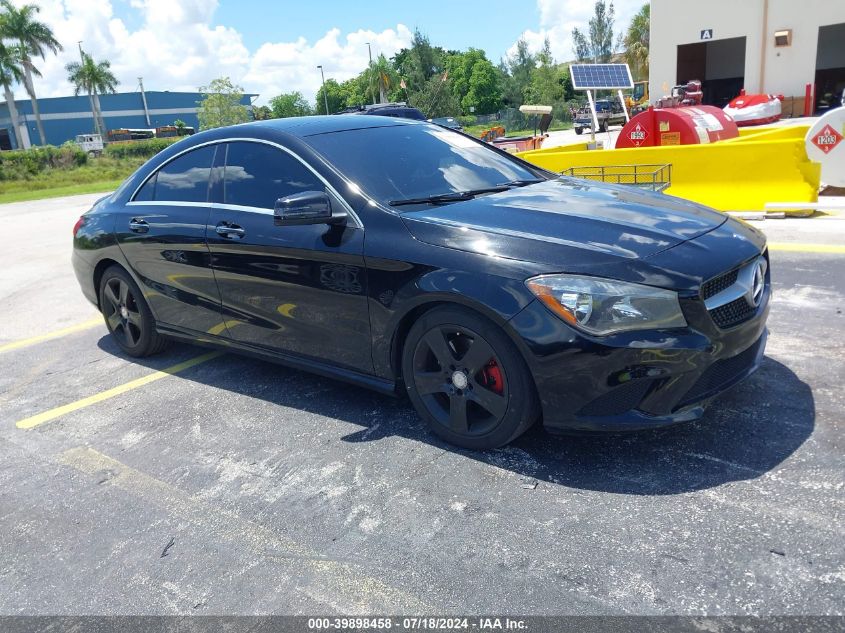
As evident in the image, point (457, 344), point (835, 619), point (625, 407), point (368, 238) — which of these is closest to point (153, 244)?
point (368, 238)

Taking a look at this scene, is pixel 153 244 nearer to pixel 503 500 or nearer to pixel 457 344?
pixel 457 344

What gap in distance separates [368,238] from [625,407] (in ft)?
4.87

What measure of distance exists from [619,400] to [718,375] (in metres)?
0.48

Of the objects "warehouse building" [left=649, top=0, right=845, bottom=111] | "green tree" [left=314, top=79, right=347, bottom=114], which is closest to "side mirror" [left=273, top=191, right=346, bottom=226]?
"warehouse building" [left=649, top=0, right=845, bottom=111]

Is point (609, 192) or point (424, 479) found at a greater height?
point (609, 192)

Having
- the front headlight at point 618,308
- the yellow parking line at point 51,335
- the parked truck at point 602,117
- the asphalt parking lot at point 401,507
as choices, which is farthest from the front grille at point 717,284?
the parked truck at point 602,117

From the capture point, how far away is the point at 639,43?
202 ft

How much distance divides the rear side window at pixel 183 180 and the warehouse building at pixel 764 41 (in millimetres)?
34169

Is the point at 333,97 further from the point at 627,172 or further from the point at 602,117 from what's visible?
the point at 627,172

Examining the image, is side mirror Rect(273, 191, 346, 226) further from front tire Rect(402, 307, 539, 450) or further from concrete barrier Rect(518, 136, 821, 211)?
concrete barrier Rect(518, 136, 821, 211)

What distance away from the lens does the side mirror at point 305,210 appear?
354 cm

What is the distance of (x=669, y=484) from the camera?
296 cm

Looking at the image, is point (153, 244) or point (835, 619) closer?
point (835, 619)

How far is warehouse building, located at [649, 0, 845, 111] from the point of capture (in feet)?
103
